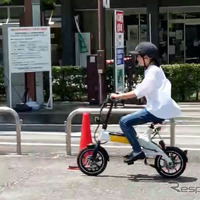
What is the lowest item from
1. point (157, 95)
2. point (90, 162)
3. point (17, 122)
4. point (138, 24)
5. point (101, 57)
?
point (90, 162)

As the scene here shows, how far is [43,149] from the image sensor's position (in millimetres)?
10055

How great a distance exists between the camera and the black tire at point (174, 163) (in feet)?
23.9

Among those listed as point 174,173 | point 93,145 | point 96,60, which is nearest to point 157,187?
point 174,173

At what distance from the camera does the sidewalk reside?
6547mm

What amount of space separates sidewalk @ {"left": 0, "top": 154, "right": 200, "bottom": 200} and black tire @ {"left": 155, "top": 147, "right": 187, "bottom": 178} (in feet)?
0.33

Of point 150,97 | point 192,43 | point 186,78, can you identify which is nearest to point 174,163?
point 150,97

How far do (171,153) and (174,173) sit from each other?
0.27 m

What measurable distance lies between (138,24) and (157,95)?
2299 cm

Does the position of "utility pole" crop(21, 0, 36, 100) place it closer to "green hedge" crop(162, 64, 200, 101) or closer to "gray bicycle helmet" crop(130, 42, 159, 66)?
"green hedge" crop(162, 64, 200, 101)

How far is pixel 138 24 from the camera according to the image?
2972 centimetres

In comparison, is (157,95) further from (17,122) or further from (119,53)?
(119,53)

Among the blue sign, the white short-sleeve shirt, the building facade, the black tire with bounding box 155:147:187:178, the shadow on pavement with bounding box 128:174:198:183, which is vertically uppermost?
the building facade

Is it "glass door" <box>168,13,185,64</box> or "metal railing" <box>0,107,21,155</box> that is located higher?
"glass door" <box>168,13,185,64</box>

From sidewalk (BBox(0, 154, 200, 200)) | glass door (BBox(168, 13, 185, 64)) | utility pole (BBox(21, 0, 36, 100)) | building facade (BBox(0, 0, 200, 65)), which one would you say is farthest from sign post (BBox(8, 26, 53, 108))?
glass door (BBox(168, 13, 185, 64))
